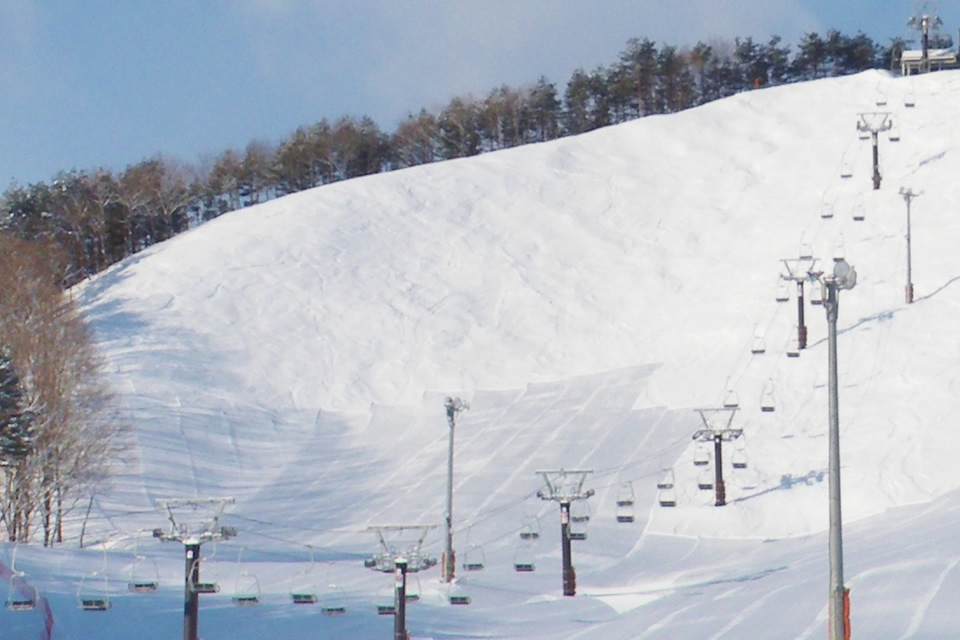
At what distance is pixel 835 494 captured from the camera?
12.0m

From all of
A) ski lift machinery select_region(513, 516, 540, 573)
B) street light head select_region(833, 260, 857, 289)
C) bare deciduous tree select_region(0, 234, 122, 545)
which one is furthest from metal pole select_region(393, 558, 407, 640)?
bare deciduous tree select_region(0, 234, 122, 545)

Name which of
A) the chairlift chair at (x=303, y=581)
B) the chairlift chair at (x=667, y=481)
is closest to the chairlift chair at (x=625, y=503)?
the chairlift chair at (x=667, y=481)

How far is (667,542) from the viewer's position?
29750 mm

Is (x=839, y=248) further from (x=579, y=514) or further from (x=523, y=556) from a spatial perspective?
(x=523, y=556)

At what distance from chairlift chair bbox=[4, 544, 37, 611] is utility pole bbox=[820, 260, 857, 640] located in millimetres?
13134

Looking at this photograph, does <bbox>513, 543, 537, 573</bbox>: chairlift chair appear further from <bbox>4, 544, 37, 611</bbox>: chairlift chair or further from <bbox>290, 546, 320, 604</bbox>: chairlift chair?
<bbox>4, 544, 37, 611</bbox>: chairlift chair

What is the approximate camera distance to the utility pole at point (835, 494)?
11688 mm

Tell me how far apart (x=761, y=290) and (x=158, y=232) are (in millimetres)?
34257

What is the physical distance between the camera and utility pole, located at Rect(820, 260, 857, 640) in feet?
38.3

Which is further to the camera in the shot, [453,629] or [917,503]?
[917,503]

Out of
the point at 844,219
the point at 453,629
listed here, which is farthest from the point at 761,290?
the point at 453,629

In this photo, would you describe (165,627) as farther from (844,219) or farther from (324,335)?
(844,219)

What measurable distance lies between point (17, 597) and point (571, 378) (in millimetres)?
23929

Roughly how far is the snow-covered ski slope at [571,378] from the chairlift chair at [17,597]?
0.44m
